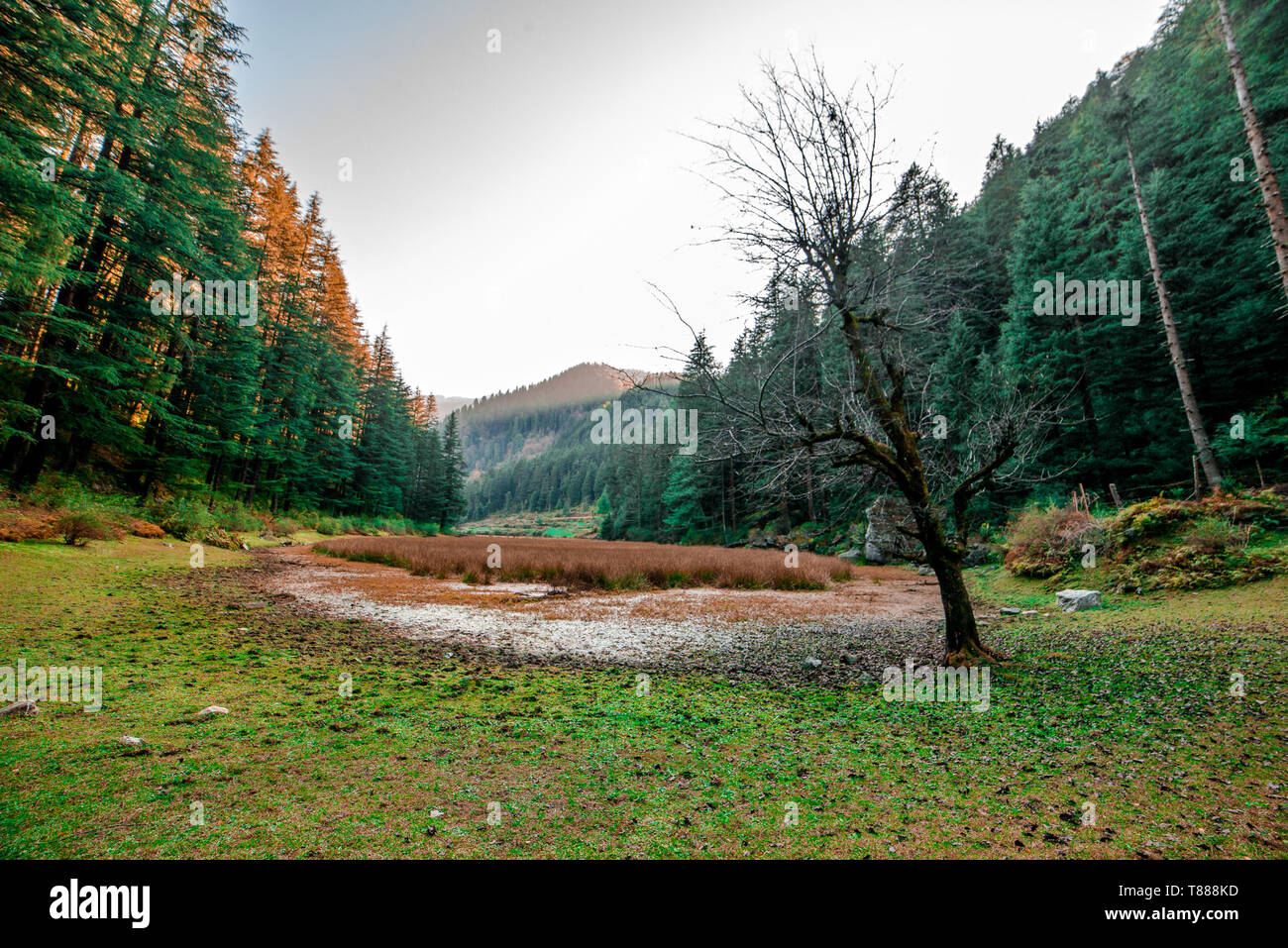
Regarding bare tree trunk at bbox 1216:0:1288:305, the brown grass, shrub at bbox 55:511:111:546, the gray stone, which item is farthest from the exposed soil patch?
bare tree trunk at bbox 1216:0:1288:305

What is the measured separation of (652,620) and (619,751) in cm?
571

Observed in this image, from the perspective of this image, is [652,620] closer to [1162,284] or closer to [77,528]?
[77,528]

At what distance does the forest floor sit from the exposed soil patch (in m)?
0.29

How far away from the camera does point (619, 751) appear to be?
3158mm

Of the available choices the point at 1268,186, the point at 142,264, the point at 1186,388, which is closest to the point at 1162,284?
the point at 1186,388

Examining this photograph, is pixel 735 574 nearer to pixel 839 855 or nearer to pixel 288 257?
pixel 839 855

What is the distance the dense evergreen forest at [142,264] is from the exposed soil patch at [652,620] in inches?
317

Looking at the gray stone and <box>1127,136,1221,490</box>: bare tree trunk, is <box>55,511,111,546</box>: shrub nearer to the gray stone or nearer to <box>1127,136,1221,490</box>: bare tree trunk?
the gray stone

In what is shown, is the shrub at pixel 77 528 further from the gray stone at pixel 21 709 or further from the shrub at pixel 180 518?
the gray stone at pixel 21 709

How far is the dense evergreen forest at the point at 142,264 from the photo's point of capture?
9.85 metres

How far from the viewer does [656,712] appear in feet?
13.0

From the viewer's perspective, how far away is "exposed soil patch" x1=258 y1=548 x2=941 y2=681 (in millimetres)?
5988
